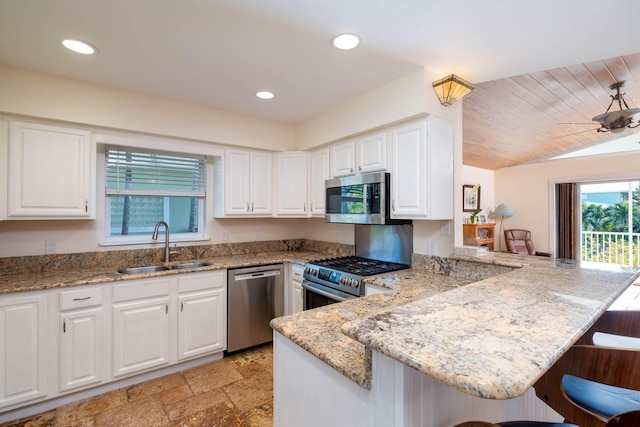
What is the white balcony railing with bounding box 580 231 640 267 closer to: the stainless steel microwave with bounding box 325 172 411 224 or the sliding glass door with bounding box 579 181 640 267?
the sliding glass door with bounding box 579 181 640 267

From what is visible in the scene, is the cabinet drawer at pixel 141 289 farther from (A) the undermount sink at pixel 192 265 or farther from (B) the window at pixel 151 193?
(B) the window at pixel 151 193

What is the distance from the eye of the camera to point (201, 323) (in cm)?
271

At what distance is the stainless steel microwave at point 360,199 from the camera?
252cm

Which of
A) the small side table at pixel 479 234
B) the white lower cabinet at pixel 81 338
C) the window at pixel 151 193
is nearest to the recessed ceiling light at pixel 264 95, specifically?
the window at pixel 151 193

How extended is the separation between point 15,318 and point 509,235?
826 centimetres

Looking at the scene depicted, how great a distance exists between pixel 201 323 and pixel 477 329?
2.51 meters

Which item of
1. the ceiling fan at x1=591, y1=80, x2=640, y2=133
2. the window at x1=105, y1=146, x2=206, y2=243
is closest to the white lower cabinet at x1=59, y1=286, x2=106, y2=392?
the window at x1=105, y1=146, x2=206, y2=243

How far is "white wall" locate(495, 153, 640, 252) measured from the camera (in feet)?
19.5

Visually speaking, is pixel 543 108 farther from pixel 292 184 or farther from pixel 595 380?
pixel 595 380

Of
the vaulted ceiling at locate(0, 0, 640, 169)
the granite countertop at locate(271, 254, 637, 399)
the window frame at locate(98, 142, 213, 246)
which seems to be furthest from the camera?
the window frame at locate(98, 142, 213, 246)

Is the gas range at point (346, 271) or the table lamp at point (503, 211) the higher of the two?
the table lamp at point (503, 211)

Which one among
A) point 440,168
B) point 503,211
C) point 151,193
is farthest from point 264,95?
point 503,211

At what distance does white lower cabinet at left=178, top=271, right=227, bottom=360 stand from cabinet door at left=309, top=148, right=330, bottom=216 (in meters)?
1.22

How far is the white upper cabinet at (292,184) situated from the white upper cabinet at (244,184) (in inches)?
4.3
